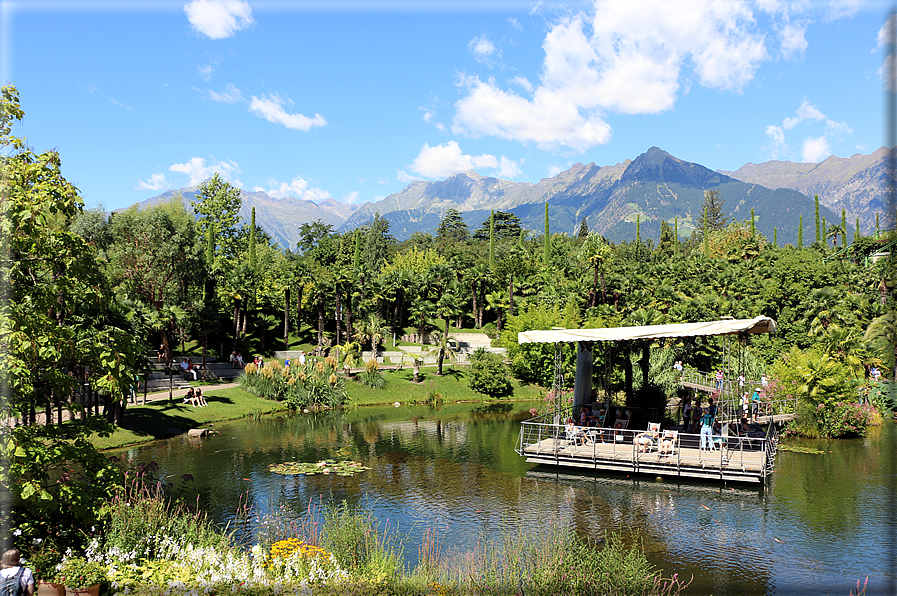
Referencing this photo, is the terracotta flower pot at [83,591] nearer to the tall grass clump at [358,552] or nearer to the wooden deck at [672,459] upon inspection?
the tall grass clump at [358,552]

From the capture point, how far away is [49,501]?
10883mm

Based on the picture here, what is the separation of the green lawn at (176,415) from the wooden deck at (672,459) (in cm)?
1917

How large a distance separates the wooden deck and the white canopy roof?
408cm

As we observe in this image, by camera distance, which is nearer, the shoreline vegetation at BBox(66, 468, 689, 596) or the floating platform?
the shoreline vegetation at BBox(66, 468, 689, 596)

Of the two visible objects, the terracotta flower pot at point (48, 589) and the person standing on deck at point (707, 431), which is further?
the person standing on deck at point (707, 431)

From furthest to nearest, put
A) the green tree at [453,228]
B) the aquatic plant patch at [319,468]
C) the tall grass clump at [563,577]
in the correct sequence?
the green tree at [453,228] < the aquatic plant patch at [319,468] < the tall grass clump at [563,577]

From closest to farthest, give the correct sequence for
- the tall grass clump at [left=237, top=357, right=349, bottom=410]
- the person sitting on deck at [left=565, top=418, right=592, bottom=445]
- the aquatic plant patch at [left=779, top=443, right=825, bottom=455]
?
the person sitting on deck at [left=565, top=418, right=592, bottom=445]
the aquatic plant patch at [left=779, top=443, right=825, bottom=455]
the tall grass clump at [left=237, top=357, right=349, bottom=410]

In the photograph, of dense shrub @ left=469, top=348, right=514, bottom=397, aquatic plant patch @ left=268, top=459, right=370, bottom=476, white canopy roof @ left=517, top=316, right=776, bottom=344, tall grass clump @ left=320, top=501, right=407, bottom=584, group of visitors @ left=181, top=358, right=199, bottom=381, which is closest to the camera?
tall grass clump @ left=320, top=501, right=407, bottom=584

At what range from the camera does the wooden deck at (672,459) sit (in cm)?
2062

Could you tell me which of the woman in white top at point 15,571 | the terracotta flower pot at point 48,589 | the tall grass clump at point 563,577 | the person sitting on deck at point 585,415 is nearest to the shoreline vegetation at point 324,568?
the tall grass clump at point 563,577

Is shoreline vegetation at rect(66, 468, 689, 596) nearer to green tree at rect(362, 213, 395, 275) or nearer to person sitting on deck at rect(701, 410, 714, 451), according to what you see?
person sitting on deck at rect(701, 410, 714, 451)

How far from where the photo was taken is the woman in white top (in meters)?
8.59

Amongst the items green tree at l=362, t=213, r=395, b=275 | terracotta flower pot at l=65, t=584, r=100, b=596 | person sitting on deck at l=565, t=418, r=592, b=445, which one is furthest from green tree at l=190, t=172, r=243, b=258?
terracotta flower pot at l=65, t=584, r=100, b=596

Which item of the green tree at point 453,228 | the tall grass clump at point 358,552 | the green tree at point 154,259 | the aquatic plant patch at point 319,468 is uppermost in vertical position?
the green tree at point 453,228
